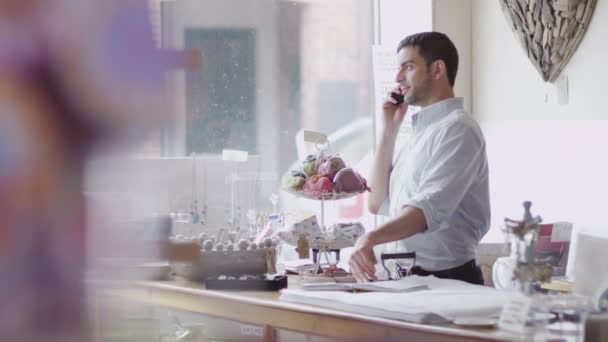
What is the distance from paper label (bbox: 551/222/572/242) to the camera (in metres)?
3.96

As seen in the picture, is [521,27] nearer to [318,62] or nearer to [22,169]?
[318,62]

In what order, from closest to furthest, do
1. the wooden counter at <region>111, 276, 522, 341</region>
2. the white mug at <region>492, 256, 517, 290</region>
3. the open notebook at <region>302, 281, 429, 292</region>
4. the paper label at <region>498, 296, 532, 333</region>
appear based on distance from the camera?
the paper label at <region>498, 296, 532, 333</region> < the wooden counter at <region>111, 276, 522, 341</region> < the open notebook at <region>302, 281, 429, 292</region> < the white mug at <region>492, 256, 517, 290</region>

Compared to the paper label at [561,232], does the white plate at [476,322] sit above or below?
below

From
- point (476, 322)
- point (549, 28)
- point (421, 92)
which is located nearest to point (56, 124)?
point (476, 322)

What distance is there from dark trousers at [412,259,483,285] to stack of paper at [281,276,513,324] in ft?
1.05

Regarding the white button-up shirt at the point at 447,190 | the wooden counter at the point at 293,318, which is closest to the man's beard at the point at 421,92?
the white button-up shirt at the point at 447,190

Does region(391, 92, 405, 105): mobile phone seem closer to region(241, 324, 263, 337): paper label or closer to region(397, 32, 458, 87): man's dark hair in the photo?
region(397, 32, 458, 87): man's dark hair

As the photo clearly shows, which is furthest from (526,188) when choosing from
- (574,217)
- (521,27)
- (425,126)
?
(425,126)

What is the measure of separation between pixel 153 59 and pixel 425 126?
283 centimetres

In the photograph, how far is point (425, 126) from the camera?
3004 mm

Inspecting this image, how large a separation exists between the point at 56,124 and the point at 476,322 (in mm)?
1796

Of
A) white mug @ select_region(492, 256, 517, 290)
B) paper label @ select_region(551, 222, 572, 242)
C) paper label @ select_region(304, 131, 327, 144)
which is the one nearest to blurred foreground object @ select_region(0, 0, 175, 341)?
paper label @ select_region(304, 131, 327, 144)

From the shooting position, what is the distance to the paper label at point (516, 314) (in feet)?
5.35

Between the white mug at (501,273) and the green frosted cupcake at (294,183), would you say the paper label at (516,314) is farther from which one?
the white mug at (501,273)
